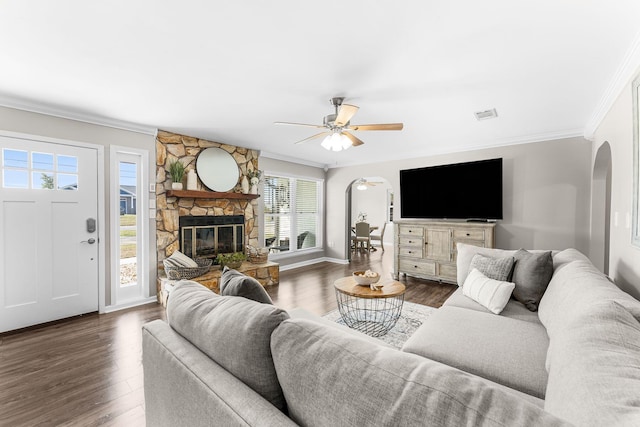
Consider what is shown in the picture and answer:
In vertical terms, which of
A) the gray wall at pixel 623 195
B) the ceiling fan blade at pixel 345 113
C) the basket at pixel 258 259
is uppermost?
Result: the ceiling fan blade at pixel 345 113

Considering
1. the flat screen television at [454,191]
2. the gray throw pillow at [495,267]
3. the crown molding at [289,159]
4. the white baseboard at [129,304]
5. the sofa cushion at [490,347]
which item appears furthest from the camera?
the crown molding at [289,159]

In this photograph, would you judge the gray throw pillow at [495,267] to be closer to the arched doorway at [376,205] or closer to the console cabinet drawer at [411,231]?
the console cabinet drawer at [411,231]

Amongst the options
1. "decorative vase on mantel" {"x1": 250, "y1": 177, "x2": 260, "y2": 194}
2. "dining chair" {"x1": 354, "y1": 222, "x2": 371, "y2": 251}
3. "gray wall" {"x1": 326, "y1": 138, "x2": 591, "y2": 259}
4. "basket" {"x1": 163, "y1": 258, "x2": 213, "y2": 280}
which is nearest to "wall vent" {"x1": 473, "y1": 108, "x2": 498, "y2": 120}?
"gray wall" {"x1": 326, "y1": 138, "x2": 591, "y2": 259}

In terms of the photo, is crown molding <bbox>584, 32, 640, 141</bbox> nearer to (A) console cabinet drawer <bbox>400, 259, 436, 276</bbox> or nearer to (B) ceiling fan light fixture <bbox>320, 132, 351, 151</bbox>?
(B) ceiling fan light fixture <bbox>320, 132, 351, 151</bbox>

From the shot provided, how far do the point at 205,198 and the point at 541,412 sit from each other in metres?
4.42

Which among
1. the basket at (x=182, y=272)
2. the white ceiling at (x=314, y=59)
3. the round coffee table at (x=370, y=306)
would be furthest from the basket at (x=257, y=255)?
the white ceiling at (x=314, y=59)

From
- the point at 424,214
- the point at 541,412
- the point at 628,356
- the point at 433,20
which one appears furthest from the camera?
the point at 424,214

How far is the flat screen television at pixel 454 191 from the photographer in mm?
4316

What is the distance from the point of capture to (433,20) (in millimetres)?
1645

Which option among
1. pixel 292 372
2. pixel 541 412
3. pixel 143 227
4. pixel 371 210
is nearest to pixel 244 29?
pixel 292 372

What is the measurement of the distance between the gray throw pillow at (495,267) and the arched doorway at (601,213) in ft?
7.10

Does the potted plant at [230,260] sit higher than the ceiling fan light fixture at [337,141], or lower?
lower

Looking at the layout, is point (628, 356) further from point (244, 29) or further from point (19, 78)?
point (19, 78)

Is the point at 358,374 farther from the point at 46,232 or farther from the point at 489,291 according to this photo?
the point at 46,232
